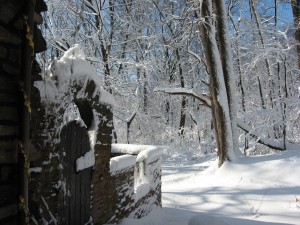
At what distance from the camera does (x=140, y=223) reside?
6668mm

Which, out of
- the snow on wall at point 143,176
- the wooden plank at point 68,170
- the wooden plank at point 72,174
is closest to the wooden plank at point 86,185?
the wooden plank at point 72,174

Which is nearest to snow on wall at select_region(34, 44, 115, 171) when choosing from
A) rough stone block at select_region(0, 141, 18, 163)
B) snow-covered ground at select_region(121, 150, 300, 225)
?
rough stone block at select_region(0, 141, 18, 163)

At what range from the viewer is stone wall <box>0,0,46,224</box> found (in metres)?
2.57

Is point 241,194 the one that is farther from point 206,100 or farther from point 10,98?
point 10,98

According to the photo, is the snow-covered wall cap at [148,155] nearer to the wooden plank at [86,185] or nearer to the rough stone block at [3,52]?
the wooden plank at [86,185]

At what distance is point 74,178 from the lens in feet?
15.1

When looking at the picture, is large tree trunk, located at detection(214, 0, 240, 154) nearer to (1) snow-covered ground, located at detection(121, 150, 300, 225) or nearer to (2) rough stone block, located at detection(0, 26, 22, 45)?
(1) snow-covered ground, located at detection(121, 150, 300, 225)

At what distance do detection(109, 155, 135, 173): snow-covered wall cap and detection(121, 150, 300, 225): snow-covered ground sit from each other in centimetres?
100

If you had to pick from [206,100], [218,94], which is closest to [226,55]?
[218,94]

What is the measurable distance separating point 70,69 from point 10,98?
1.79 metres

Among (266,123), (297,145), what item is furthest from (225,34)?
(297,145)

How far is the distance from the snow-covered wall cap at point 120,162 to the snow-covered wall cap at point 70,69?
1.49 meters

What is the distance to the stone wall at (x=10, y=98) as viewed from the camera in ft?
8.43

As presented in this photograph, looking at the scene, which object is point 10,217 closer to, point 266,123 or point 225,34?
point 225,34
